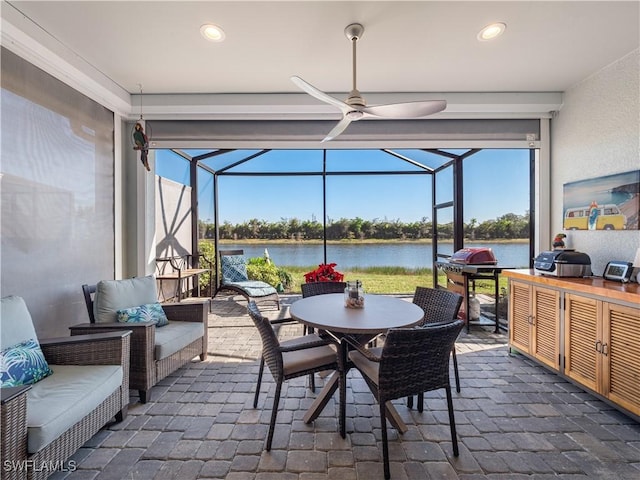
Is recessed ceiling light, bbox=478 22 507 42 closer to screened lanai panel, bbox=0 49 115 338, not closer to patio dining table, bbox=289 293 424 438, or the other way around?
patio dining table, bbox=289 293 424 438

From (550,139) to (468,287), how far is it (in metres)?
2.02

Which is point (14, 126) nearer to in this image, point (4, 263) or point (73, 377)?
point (4, 263)

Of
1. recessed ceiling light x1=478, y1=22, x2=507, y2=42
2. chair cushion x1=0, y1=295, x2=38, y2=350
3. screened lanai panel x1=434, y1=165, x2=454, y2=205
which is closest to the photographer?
chair cushion x1=0, y1=295, x2=38, y2=350

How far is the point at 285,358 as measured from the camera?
2.02 m

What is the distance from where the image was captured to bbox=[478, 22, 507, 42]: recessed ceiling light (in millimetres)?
2321

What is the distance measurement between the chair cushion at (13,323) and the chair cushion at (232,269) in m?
3.20

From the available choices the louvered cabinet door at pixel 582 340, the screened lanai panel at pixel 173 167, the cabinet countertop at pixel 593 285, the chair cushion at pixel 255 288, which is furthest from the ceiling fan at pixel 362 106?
the screened lanai panel at pixel 173 167

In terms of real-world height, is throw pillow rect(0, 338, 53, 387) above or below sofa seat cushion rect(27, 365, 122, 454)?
above

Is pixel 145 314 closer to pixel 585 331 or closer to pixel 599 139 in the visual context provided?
pixel 585 331

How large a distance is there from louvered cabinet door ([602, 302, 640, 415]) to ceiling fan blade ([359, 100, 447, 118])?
188 centimetres

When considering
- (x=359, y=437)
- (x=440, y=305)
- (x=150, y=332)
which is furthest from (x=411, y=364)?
(x=150, y=332)

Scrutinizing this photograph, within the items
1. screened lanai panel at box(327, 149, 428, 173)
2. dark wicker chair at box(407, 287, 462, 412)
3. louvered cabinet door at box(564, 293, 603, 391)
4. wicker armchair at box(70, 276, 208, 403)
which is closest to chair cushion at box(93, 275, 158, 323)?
wicker armchair at box(70, 276, 208, 403)

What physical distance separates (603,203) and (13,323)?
4675mm

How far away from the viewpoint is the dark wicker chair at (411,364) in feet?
5.13
